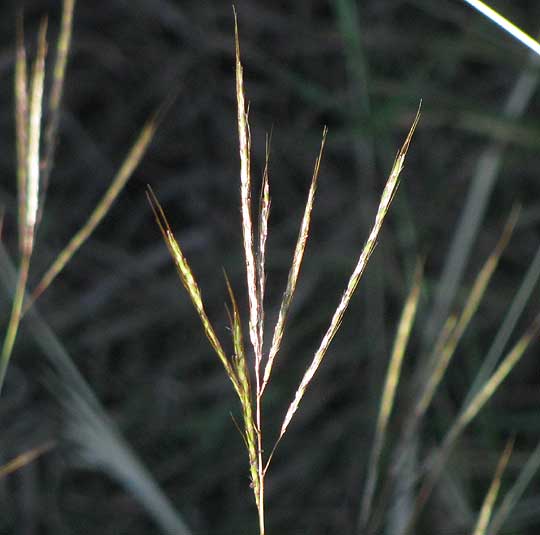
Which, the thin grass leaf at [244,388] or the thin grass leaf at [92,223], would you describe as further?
the thin grass leaf at [92,223]

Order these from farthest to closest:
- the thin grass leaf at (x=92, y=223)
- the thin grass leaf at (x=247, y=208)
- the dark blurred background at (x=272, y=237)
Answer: the dark blurred background at (x=272, y=237) → the thin grass leaf at (x=92, y=223) → the thin grass leaf at (x=247, y=208)

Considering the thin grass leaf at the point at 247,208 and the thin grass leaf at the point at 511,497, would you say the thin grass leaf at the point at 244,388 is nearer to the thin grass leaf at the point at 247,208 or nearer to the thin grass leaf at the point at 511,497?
the thin grass leaf at the point at 247,208

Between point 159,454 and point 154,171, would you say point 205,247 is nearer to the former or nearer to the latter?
point 154,171

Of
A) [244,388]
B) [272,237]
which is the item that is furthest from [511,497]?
[272,237]

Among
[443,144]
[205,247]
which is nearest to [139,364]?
[205,247]

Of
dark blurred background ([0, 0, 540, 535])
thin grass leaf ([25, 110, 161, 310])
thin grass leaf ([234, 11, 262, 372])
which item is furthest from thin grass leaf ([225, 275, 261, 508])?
dark blurred background ([0, 0, 540, 535])

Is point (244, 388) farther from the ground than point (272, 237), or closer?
farther from the ground

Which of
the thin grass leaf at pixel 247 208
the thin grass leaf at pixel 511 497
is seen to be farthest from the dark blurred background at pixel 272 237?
the thin grass leaf at pixel 247 208

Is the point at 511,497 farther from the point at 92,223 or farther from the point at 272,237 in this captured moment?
the point at 272,237
